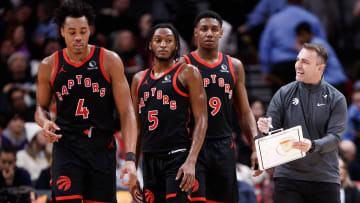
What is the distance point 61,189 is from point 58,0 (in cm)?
827

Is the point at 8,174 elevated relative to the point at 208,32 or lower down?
lower down

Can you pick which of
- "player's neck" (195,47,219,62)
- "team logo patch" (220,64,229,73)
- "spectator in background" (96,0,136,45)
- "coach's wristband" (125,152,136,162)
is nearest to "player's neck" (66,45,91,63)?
"coach's wristband" (125,152,136,162)

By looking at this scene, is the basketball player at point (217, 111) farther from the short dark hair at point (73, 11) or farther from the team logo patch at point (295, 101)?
the short dark hair at point (73, 11)

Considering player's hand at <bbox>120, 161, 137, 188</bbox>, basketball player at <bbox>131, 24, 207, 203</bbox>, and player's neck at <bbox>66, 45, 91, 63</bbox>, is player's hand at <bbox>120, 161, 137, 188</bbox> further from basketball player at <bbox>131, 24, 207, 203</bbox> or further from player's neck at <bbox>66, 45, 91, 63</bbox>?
player's neck at <bbox>66, 45, 91, 63</bbox>

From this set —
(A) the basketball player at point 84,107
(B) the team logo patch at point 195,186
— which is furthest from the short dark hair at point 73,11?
(B) the team logo patch at point 195,186

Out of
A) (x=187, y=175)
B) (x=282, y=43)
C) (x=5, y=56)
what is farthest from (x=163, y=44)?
(x=5, y=56)

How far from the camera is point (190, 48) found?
935 centimetres

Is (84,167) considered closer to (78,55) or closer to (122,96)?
(122,96)

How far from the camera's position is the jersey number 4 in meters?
4.89

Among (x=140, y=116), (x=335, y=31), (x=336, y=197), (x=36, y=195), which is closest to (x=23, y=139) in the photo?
(x=36, y=195)

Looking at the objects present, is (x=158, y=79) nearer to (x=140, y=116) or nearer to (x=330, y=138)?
(x=140, y=116)

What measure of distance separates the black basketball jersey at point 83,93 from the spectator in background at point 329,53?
5122mm

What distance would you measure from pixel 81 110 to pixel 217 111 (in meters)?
1.39

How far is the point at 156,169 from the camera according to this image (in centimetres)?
507
